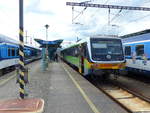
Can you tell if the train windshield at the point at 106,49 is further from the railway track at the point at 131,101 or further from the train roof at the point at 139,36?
the railway track at the point at 131,101

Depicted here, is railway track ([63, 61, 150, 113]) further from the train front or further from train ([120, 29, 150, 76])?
train ([120, 29, 150, 76])

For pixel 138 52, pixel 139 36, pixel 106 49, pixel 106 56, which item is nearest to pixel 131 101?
pixel 106 56

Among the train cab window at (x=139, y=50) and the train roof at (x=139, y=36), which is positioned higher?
the train roof at (x=139, y=36)

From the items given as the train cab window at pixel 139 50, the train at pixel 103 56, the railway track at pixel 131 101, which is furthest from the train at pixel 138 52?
the railway track at pixel 131 101

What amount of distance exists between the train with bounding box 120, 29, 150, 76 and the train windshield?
1528mm

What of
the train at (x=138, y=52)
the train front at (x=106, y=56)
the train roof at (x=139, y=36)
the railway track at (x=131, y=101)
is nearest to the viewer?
the railway track at (x=131, y=101)

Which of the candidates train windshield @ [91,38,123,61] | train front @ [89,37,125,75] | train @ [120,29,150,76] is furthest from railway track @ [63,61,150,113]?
train @ [120,29,150,76]

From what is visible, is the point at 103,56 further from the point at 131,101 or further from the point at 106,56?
the point at 131,101

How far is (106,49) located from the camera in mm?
13219

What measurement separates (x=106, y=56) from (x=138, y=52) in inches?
122

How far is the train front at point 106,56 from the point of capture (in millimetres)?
12574

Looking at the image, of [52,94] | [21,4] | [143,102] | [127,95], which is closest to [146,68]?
[127,95]

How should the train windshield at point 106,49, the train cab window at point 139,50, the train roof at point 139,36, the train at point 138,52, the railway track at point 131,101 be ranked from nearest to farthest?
1. the railway track at point 131,101
2. the train windshield at point 106,49
3. the train at point 138,52
4. the train roof at point 139,36
5. the train cab window at point 139,50

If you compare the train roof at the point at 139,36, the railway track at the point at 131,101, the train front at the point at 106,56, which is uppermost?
the train roof at the point at 139,36
